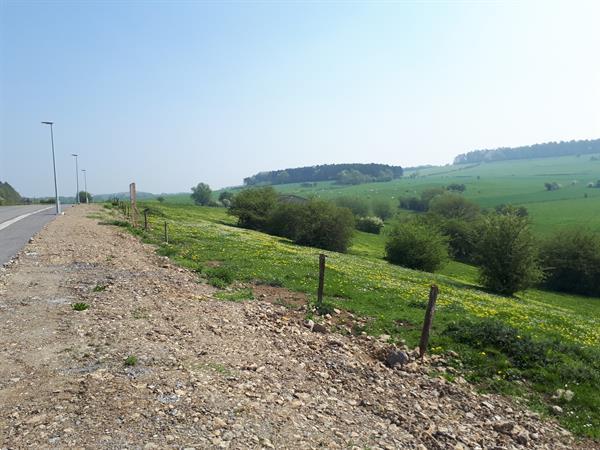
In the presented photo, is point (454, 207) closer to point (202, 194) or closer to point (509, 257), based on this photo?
point (509, 257)

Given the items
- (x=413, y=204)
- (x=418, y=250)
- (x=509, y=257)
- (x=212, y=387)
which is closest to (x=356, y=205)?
(x=413, y=204)

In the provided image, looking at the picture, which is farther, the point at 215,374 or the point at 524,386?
the point at 524,386

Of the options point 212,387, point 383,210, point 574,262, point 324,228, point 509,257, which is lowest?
point 574,262

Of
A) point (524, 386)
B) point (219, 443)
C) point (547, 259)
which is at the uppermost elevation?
point (219, 443)

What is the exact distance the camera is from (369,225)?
9975 cm

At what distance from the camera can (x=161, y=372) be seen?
8.72 meters

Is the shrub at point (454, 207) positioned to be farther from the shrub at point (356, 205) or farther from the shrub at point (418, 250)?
the shrub at point (418, 250)

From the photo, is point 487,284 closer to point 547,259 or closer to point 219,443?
point 547,259

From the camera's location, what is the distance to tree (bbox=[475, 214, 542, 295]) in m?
37.5

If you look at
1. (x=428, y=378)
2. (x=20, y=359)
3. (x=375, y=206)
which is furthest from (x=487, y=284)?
(x=375, y=206)

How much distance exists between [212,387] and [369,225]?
9334 cm

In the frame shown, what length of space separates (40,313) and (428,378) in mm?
11171

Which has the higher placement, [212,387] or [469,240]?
[212,387]

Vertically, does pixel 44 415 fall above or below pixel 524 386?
above
